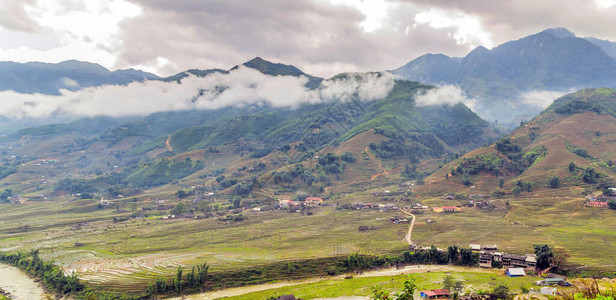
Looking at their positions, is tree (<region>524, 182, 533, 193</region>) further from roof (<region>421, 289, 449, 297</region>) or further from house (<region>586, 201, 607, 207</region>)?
roof (<region>421, 289, 449, 297</region>)

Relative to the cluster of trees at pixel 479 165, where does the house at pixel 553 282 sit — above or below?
below

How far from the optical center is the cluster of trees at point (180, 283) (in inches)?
2608

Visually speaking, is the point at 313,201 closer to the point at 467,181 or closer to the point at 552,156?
the point at 467,181

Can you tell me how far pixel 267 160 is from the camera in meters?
198

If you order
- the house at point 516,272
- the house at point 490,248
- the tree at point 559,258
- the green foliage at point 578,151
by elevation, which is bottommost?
the house at point 516,272

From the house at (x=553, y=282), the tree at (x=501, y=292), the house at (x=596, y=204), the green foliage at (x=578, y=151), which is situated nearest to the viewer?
the tree at (x=501, y=292)

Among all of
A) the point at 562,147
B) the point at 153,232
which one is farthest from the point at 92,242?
the point at 562,147

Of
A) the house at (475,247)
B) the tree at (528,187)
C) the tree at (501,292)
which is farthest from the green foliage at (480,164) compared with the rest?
the tree at (501,292)

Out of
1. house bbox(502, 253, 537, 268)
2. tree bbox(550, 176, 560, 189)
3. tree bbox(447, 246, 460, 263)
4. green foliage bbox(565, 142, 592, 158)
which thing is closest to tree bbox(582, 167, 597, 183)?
tree bbox(550, 176, 560, 189)

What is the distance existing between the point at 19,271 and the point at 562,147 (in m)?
170

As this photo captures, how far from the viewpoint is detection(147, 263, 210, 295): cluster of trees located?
217ft

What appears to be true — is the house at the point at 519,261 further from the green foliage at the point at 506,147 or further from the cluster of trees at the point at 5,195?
the cluster of trees at the point at 5,195

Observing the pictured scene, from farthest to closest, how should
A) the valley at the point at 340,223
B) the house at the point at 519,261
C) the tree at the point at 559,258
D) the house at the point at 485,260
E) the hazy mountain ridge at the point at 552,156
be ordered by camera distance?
the hazy mountain ridge at the point at 552,156 → the house at the point at 485,260 → the valley at the point at 340,223 → the house at the point at 519,261 → the tree at the point at 559,258

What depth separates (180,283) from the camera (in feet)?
221
